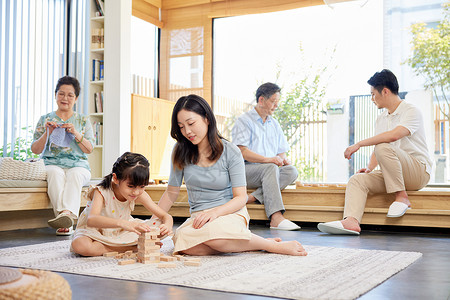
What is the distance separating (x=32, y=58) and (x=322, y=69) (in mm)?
3417

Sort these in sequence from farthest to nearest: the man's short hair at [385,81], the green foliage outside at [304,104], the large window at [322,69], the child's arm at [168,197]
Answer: the green foliage outside at [304,104] < the large window at [322,69] < the man's short hair at [385,81] < the child's arm at [168,197]

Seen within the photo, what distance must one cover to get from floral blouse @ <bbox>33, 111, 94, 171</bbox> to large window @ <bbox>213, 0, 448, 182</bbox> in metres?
3.20

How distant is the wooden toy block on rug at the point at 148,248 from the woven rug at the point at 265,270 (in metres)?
0.06

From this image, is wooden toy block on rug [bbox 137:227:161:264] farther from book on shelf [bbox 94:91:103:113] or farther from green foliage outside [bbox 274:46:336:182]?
green foliage outside [bbox 274:46:336:182]

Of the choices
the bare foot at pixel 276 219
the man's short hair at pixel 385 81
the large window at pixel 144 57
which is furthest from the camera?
the large window at pixel 144 57

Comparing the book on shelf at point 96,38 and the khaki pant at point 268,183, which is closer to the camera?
the khaki pant at point 268,183

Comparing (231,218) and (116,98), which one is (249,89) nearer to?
(116,98)

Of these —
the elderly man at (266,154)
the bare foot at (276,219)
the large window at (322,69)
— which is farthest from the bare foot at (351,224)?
the large window at (322,69)

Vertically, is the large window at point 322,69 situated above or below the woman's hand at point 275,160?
above

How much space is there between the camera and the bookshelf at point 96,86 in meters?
5.64

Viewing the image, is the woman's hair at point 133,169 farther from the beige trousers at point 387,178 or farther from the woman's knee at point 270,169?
the woman's knee at point 270,169

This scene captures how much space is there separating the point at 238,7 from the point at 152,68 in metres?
1.44

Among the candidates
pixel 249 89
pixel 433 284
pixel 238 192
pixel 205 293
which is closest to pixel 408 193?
pixel 238 192

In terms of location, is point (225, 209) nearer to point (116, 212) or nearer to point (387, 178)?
point (116, 212)
